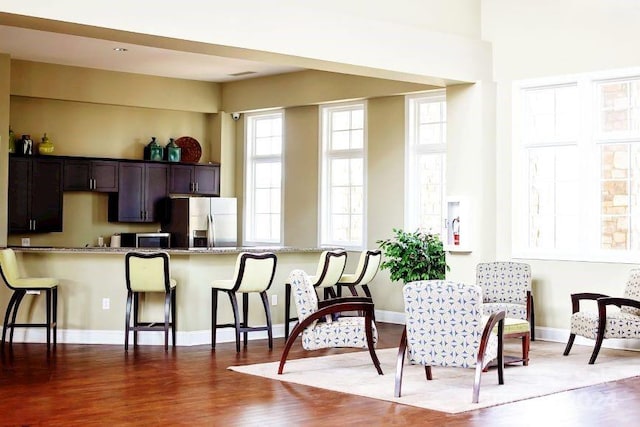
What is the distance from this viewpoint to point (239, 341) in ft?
29.5

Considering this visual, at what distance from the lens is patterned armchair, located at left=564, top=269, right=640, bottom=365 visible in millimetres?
8141

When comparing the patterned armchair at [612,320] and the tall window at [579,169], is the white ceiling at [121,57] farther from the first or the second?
the patterned armchair at [612,320]

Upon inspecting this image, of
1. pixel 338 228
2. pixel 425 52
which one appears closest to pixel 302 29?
pixel 425 52

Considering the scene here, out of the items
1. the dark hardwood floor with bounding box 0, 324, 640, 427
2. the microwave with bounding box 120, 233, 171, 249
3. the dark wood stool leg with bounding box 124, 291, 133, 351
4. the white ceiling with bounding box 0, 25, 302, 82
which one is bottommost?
the dark hardwood floor with bounding box 0, 324, 640, 427

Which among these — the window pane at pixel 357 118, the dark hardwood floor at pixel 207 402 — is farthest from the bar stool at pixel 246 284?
the window pane at pixel 357 118

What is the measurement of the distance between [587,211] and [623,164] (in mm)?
591

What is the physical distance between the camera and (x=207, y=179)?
1349 centimetres

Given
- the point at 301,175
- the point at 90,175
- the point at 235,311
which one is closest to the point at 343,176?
the point at 301,175

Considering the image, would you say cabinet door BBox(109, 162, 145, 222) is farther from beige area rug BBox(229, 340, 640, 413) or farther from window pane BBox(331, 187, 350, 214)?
beige area rug BBox(229, 340, 640, 413)

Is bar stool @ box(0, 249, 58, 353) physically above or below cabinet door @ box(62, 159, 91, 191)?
below

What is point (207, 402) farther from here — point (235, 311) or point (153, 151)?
point (153, 151)

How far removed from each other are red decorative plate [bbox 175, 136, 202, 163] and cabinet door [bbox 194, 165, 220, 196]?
171 millimetres

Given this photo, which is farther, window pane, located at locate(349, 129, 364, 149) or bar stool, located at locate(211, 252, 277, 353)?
window pane, located at locate(349, 129, 364, 149)

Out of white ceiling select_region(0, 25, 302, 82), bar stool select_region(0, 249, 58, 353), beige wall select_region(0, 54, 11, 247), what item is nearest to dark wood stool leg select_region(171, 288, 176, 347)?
bar stool select_region(0, 249, 58, 353)
